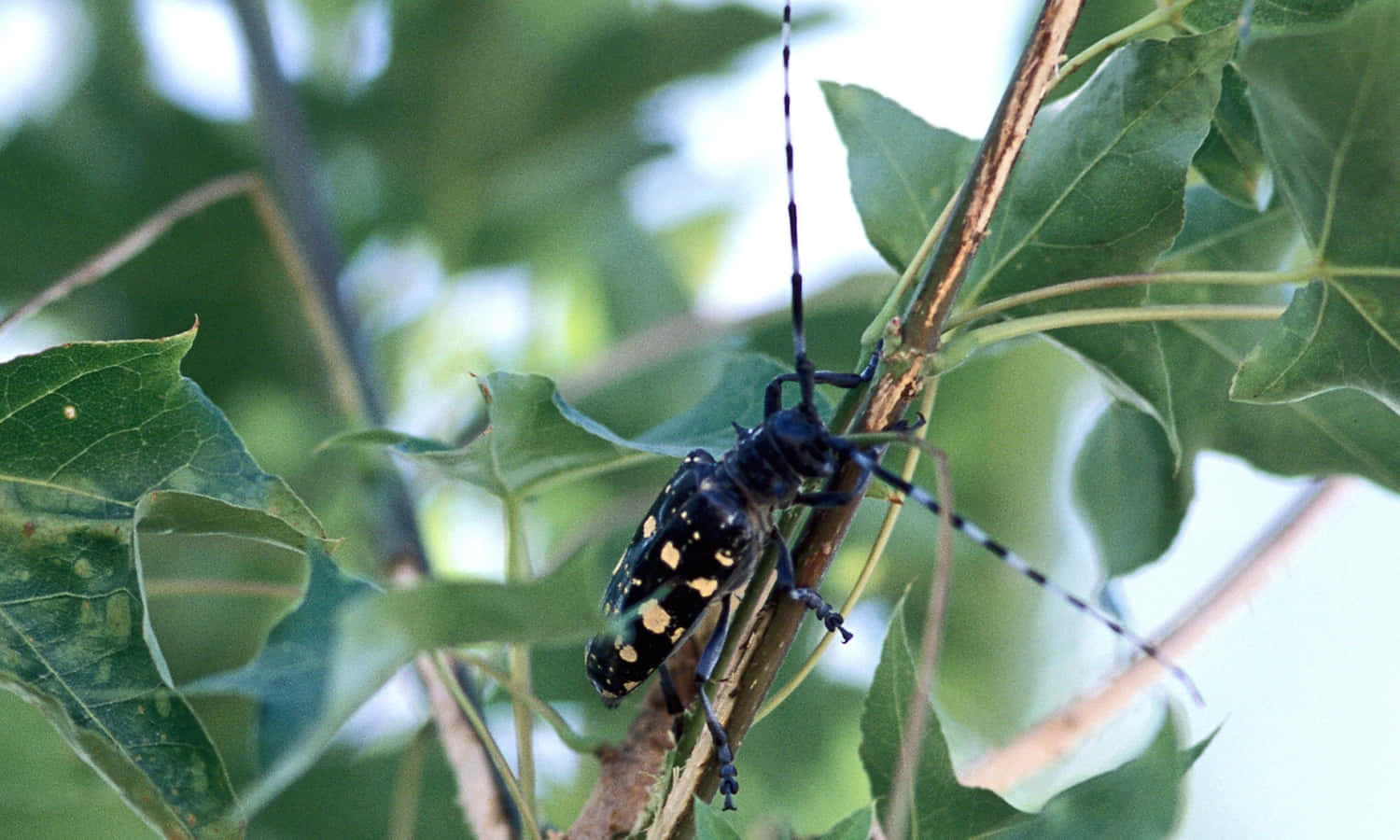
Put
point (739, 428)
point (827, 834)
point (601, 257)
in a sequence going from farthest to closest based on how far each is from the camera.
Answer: point (601, 257)
point (739, 428)
point (827, 834)

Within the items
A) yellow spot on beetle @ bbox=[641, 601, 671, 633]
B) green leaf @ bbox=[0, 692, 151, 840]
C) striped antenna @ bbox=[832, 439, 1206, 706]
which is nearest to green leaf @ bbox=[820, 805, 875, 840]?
striped antenna @ bbox=[832, 439, 1206, 706]

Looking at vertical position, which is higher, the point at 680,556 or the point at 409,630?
the point at 680,556

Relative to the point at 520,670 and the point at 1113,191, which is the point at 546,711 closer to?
the point at 520,670

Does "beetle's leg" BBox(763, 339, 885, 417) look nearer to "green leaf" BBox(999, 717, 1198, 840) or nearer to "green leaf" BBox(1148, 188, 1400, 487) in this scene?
"green leaf" BBox(1148, 188, 1400, 487)

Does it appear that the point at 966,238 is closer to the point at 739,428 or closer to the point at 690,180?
the point at 739,428

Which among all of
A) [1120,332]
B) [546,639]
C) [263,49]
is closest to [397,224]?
[263,49]

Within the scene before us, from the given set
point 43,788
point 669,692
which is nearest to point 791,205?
point 669,692

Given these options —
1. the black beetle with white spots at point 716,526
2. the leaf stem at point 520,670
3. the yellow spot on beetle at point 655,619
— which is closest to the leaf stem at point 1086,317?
the black beetle with white spots at point 716,526
